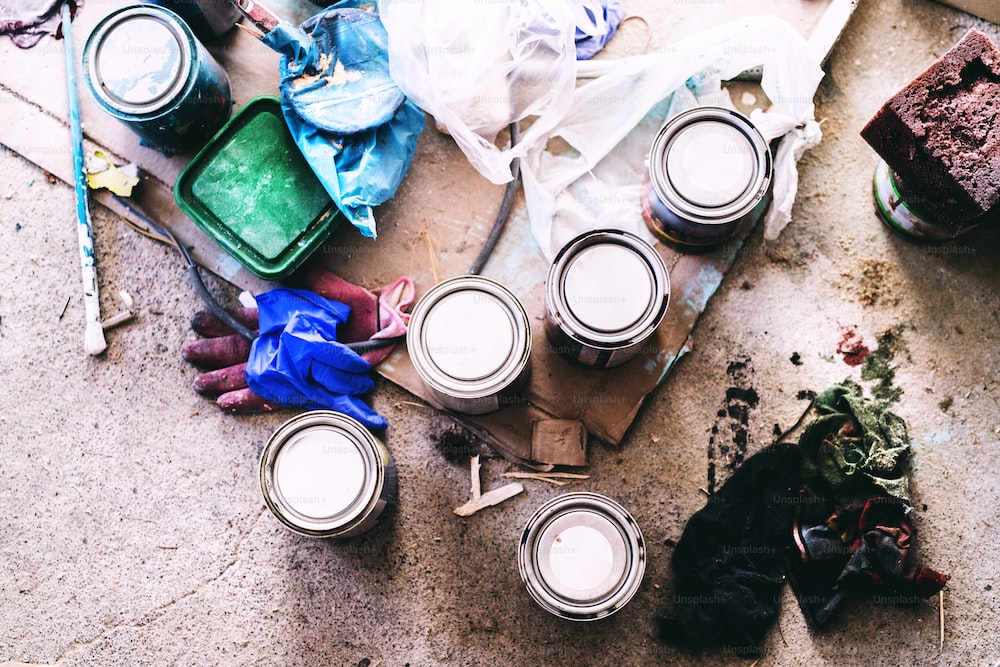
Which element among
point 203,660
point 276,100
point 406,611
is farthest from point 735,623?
point 276,100

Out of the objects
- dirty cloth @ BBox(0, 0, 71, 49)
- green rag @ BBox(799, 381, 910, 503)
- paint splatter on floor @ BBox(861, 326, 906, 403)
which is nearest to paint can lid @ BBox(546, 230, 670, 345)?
green rag @ BBox(799, 381, 910, 503)

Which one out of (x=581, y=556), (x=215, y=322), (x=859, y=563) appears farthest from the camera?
(x=215, y=322)

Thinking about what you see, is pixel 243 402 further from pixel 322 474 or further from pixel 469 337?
pixel 469 337

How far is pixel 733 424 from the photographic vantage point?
249 cm

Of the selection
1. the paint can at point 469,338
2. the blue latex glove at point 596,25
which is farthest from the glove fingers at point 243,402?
the blue latex glove at point 596,25

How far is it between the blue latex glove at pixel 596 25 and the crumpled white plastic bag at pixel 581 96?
2.8 inches

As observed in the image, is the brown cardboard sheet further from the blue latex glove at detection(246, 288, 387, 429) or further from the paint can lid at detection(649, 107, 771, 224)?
the paint can lid at detection(649, 107, 771, 224)

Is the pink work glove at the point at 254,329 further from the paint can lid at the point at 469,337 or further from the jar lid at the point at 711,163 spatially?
the jar lid at the point at 711,163

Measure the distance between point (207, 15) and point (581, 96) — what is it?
1247 mm

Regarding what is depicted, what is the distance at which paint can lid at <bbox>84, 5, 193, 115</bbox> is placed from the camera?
2.33 m

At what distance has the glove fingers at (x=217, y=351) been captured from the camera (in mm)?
2535

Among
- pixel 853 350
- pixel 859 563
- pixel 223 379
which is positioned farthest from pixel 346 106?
pixel 859 563

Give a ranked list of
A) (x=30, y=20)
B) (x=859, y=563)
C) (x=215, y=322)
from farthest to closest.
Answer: (x=30, y=20)
(x=215, y=322)
(x=859, y=563)

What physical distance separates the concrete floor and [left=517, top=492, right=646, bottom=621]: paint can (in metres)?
0.29
